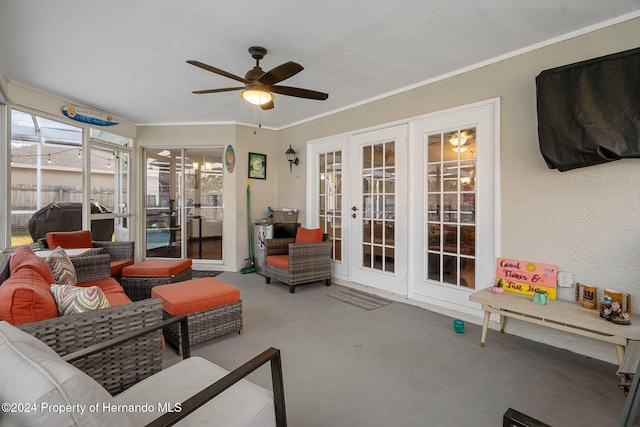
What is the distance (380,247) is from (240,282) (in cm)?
224

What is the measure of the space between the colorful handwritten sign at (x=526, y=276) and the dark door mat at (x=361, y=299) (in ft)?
4.53

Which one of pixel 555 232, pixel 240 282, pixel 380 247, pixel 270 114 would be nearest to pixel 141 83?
pixel 270 114

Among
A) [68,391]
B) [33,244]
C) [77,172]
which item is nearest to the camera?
[68,391]

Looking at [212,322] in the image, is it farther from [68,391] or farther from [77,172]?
[77,172]

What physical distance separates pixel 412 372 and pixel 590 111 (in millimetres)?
2456

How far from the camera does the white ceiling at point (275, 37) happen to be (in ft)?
7.48

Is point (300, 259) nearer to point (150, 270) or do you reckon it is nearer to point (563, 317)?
point (150, 270)

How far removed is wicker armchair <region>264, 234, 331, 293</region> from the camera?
13.7 feet

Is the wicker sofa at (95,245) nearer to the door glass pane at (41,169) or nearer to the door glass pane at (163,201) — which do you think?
the door glass pane at (41,169)

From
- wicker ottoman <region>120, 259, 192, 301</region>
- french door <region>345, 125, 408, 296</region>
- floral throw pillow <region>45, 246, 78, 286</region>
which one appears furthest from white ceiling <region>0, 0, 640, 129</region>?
wicker ottoman <region>120, 259, 192, 301</region>

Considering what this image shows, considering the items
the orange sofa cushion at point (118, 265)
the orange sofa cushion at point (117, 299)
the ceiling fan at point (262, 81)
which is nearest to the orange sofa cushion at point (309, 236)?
the ceiling fan at point (262, 81)

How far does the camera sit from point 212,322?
2.67 metres

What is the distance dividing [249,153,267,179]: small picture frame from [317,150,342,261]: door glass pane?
1279 millimetres

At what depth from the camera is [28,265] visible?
183 cm
